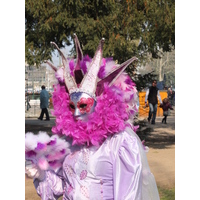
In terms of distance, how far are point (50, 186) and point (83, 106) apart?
2.51 feet

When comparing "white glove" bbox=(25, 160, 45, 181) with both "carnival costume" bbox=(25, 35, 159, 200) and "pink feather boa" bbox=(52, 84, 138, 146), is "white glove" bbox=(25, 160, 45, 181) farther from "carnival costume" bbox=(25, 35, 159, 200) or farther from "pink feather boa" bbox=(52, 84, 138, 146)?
"pink feather boa" bbox=(52, 84, 138, 146)

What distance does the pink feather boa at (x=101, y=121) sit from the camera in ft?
10.0

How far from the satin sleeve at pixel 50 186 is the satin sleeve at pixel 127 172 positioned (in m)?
0.64

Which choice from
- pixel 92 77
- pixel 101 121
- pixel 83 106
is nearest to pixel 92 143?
pixel 101 121

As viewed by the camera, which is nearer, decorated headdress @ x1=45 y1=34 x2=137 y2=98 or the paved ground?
decorated headdress @ x1=45 y1=34 x2=137 y2=98

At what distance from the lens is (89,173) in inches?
119

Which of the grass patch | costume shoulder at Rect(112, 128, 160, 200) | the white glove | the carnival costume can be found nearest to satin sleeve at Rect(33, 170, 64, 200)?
the carnival costume

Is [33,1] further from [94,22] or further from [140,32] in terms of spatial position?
[140,32]

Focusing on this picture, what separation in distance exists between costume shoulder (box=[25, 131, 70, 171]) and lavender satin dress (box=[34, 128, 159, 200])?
0.11 meters

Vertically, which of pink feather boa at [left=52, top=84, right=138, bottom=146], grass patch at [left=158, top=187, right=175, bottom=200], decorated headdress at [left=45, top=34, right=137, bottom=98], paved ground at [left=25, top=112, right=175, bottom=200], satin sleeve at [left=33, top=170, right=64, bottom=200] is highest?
decorated headdress at [left=45, top=34, right=137, bottom=98]

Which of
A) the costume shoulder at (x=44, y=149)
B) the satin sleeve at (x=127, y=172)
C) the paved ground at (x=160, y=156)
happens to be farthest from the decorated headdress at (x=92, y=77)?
the paved ground at (x=160, y=156)

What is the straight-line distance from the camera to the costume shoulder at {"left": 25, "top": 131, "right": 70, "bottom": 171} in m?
3.17

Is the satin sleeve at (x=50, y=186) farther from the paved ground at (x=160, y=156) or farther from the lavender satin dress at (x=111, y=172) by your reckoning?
the paved ground at (x=160, y=156)
